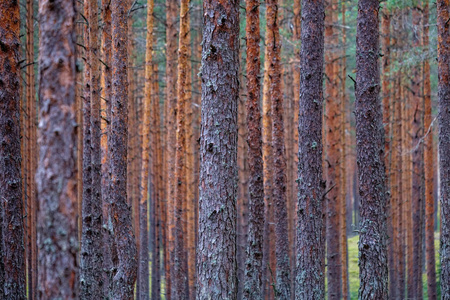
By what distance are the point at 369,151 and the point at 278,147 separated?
2472 millimetres

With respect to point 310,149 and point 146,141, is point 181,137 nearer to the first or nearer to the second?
point 146,141

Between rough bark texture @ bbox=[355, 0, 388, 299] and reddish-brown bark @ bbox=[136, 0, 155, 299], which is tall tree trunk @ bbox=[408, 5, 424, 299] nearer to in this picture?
rough bark texture @ bbox=[355, 0, 388, 299]

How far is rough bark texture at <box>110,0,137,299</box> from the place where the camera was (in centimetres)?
729

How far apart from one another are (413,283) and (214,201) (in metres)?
11.3

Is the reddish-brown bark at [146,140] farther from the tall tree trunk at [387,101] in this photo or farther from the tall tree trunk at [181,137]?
the tall tree trunk at [387,101]

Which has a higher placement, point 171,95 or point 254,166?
point 171,95

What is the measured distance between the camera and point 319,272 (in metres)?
7.16

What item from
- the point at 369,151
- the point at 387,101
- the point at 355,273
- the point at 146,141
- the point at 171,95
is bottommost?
the point at 355,273

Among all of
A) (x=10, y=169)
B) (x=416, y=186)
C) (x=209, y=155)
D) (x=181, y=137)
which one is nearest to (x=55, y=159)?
(x=209, y=155)

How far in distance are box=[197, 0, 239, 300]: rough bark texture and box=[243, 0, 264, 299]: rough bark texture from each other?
3.10 m

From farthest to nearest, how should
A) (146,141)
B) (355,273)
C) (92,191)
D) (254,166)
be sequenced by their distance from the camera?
1. (355,273)
2. (146,141)
3. (92,191)
4. (254,166)

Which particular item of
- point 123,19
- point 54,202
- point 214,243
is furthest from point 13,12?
point 214,243

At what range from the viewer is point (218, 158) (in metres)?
5.04

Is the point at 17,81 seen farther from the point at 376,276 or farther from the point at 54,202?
the point at 376,276
